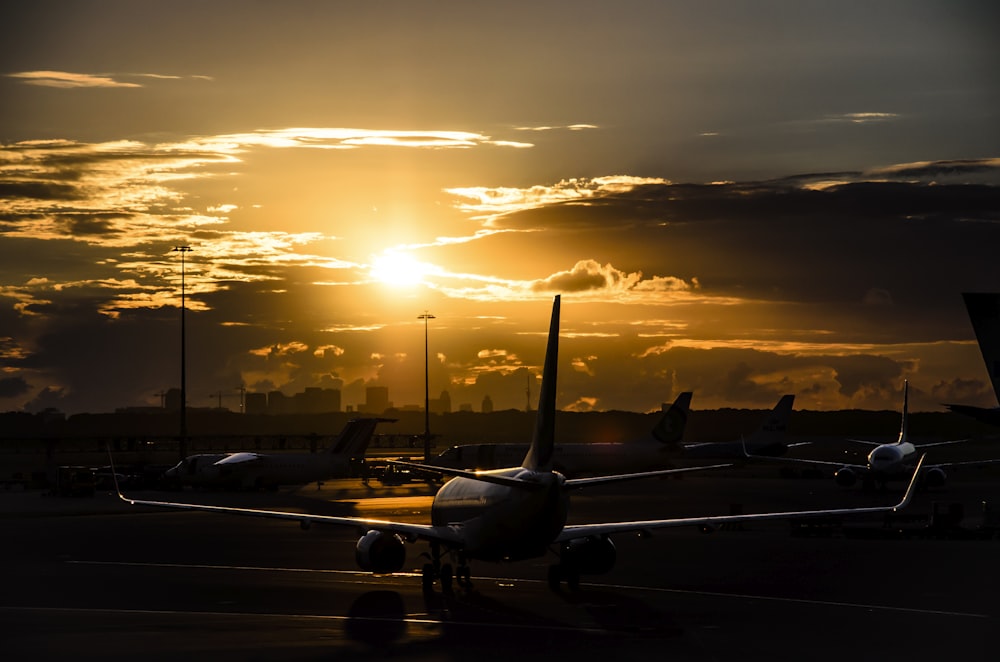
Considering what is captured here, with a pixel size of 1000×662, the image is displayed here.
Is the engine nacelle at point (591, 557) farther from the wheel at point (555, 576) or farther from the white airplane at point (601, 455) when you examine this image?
the white airplane at point (601, 455)

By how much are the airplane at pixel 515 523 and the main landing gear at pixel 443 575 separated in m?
0.03

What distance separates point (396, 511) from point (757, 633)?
2059 inches

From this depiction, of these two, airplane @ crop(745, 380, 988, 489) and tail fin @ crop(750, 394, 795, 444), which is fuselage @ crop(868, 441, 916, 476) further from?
tail fin @ crop(750, 394, 795, 444)

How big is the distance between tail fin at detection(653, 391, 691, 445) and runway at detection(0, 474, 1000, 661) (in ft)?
240

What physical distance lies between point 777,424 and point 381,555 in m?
116

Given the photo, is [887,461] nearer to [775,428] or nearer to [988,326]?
[775,428]

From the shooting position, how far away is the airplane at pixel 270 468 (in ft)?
368

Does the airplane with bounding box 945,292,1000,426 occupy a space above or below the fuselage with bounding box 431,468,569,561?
above

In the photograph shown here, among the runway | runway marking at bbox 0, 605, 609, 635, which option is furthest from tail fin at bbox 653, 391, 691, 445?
runway marking at bbox 0, 605, 609, 635

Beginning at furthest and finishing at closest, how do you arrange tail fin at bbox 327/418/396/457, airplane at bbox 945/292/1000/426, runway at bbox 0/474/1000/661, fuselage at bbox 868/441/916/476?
tail fin at bbox 327/418/396/457, fuselage at bbox 868/441/916/476, airplane at bbox 945/292/1000/426, runway at bbox 0/474/1000/661

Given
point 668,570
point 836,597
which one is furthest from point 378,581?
point 836,597

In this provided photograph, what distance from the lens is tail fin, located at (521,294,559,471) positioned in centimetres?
3684

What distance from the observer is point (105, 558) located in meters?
52.5

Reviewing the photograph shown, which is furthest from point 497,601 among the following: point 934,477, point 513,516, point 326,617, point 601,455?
point 601,455
